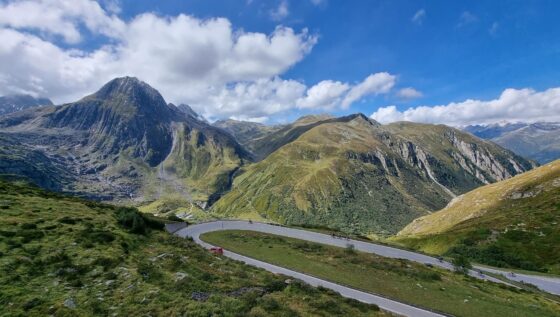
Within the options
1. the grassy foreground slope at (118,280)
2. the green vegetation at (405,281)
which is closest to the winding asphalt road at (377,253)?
the green vegetation at (405,281)

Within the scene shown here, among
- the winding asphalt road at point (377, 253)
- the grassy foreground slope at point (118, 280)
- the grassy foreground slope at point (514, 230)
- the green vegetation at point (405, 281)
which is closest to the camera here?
the grassy foreground slope at point (118, 280)

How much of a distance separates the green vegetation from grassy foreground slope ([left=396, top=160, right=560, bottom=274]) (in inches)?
1773

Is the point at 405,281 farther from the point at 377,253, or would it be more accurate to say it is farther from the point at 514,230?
the point at 514,230

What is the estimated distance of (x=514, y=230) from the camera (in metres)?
93.5

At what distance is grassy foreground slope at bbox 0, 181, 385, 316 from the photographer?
19984 millimetres

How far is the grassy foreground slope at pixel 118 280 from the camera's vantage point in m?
20.0

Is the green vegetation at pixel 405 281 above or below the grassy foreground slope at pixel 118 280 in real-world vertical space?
below

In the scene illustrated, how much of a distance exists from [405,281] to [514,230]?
75130 millimetres

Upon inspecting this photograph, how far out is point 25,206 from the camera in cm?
3672

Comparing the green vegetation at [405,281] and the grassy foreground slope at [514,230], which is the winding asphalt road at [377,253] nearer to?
the green vegetation at [405,281]

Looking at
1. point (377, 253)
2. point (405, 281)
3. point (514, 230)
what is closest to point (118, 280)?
point (405, 281)

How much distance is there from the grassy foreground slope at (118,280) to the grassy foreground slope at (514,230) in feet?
249

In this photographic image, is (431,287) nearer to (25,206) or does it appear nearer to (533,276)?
(533,276)

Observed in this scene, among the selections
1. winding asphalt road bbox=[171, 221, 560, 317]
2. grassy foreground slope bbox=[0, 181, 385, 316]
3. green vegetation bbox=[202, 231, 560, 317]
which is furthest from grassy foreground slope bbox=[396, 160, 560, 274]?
grassy foreground slope bbox=[0, 181, 385, 316]
